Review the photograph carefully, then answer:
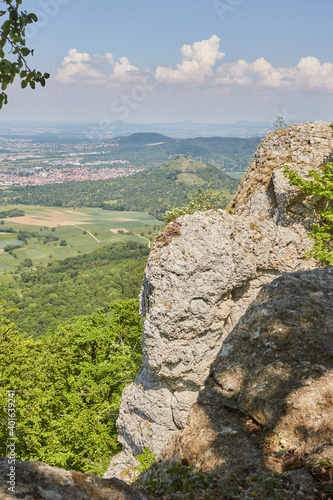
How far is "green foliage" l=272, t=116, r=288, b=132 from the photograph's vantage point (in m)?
15.2

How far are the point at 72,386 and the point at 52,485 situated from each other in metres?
19.6

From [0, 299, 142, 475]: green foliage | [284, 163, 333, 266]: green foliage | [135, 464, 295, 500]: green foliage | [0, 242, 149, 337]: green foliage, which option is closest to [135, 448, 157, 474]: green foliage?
[0, 299, 142, 475]: green foliage

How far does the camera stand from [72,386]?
2144cm

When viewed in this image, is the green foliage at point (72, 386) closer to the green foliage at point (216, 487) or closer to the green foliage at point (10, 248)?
the green foliage at point (216, 487)

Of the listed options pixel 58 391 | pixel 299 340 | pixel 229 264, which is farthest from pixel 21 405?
pixel 299 340

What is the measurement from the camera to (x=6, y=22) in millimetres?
3701

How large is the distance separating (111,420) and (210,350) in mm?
9924

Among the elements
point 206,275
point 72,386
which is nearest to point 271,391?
point 206,275

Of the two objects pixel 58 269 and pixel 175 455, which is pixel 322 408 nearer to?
pixel 175 455

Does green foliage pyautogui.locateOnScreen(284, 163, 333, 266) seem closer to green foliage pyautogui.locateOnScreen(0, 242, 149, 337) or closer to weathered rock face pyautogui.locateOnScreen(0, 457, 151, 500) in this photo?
weathered rock face pyautogui.locateOnScreen(0, 457, 151, 500)

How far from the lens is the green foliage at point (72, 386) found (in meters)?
16.8

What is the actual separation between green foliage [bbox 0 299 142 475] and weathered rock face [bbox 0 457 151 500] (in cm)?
1398

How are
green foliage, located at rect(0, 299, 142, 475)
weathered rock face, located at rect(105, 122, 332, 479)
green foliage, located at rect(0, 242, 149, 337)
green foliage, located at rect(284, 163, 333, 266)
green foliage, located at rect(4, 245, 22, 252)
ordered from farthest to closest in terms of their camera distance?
green foliage, located at rect(4, 245, 22, 252) → green foliage, located at rect(0, 242, 149, 337) → green foliage, located at rect(0, 299, 142, 475) → weathered rock face, located at rect(105, 122, 332, 479) → green foliage, located at rect(284, 163, 333, 266)

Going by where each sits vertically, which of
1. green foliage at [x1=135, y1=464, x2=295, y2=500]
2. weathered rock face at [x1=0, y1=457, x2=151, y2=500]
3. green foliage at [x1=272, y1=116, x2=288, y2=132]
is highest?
green foliage at [x1=272, y1=116, x2=288, y2=132]
